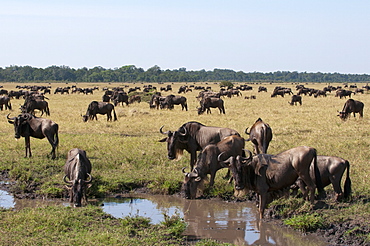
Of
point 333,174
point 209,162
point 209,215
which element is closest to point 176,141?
point 209,162

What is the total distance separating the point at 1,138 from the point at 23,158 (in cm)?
393

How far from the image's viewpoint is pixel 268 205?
8.20 metres

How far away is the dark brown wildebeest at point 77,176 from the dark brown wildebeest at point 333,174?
373 cm

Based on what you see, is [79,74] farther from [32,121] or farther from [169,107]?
[32,121]

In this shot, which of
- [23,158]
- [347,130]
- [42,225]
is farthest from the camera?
[347,130]

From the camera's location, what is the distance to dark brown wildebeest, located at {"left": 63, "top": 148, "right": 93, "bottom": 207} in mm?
8383

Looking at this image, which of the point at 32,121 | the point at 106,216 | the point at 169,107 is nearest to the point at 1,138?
the point at 32,121

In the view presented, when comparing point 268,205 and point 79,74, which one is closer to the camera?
point 268,205

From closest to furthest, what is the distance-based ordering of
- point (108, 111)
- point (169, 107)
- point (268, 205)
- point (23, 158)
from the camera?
point (268, 205) < point (23, 158) < point (108, 111) < point (169, 107)

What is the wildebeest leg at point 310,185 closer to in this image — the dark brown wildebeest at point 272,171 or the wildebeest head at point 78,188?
the dark brown wildebeest at point 272,171

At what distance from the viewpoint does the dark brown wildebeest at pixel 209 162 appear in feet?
29.4

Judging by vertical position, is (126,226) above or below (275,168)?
below

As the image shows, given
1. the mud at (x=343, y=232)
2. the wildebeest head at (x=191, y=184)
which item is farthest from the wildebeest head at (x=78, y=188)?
the mud at (x=343, y=232)

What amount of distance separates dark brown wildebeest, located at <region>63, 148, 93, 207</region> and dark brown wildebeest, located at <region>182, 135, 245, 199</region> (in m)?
1.81
